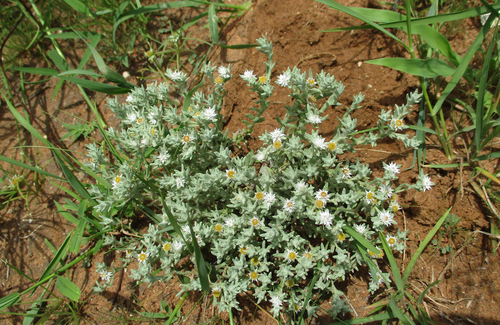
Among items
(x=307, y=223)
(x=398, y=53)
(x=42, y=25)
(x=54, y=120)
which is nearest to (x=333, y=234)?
(x=307, y=223)

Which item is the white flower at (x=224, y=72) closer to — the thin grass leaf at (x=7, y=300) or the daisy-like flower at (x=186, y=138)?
the daisy-like flower at (x=186, y=138)

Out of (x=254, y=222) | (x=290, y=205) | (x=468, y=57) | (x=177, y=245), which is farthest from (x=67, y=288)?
(x=468, y=57)

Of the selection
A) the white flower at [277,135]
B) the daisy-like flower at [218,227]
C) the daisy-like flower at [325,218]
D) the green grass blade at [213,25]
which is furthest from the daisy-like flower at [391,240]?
the green grass blade at [213,25]

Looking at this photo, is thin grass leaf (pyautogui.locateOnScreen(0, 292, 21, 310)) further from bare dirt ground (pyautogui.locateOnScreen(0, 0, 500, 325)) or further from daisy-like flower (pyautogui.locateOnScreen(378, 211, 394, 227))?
daisy-like flower (pyautogui.locateOnScreen(378, 211, 394, 227))

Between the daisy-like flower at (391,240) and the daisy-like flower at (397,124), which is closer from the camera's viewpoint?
the daisy-like flower at (397,124)

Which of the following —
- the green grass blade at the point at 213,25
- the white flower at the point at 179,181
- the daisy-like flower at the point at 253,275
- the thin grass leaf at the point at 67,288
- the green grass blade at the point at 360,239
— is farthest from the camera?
the green grass blade at the point at 213,25

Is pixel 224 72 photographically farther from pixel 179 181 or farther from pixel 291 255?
pixel 291 255

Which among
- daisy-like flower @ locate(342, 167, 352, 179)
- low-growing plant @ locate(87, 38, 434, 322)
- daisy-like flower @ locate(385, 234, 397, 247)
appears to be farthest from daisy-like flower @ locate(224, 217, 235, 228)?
daisy-like flower @ locate(385, 234, 397, 247)
